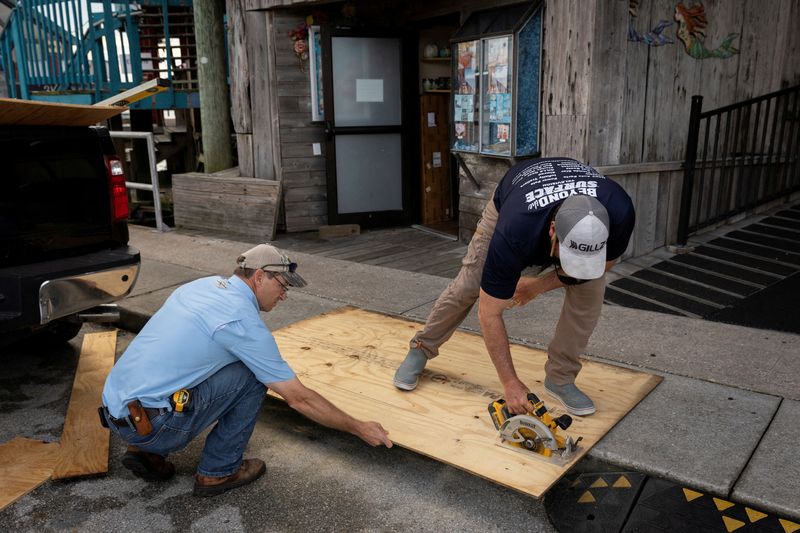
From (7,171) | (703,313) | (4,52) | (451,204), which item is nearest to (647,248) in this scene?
(703,313)

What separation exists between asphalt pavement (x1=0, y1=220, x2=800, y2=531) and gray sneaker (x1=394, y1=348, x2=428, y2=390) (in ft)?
1.37

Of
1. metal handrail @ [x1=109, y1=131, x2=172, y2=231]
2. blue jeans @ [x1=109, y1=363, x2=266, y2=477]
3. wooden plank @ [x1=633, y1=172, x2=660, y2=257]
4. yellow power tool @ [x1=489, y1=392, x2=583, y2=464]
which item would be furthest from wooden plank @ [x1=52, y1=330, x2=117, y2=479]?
wooden plank @ [x1=633, y1=172, x2=660, y2=257]

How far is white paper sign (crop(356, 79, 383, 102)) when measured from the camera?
8.20m

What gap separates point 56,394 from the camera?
4242 mm

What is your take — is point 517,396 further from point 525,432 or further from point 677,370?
point 677,370

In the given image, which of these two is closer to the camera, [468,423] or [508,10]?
[468,423]

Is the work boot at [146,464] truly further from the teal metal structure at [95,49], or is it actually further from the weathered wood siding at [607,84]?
the teal metal structure at [95,49]

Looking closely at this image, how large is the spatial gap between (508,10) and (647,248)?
2539 millimetres

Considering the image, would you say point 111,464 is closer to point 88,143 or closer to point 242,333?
point 242,333

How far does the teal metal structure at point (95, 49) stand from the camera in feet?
33.5

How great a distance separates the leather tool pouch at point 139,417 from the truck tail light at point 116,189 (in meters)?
1.81

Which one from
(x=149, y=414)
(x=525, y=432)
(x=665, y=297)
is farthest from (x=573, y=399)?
(x=665, y=297)

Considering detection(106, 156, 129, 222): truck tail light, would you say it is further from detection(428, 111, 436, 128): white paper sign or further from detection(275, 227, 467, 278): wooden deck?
detection(428, 111, 436, 128): white paper sign

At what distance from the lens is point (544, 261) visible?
3035 mm
